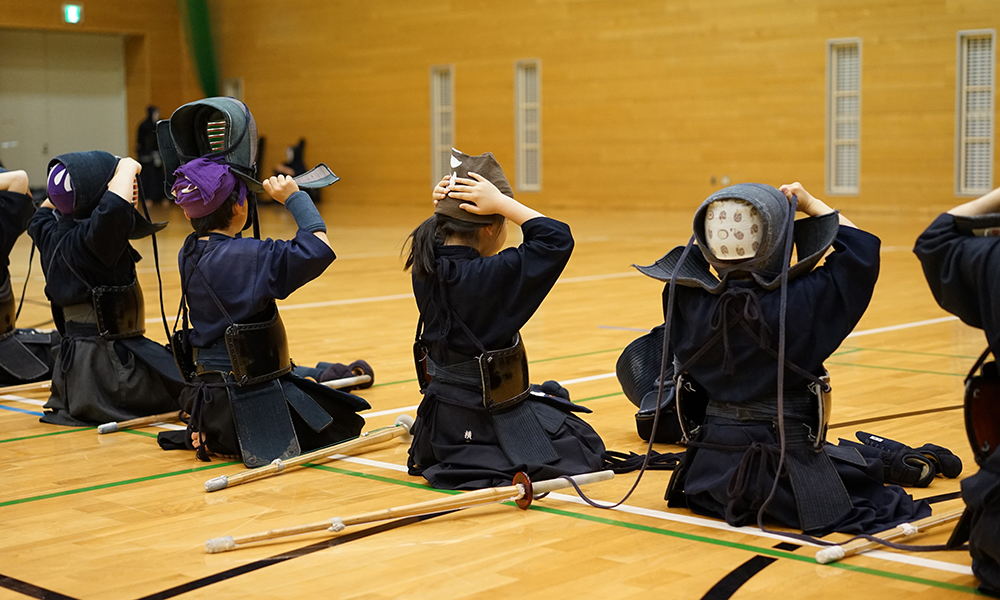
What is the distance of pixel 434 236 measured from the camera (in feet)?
14.0

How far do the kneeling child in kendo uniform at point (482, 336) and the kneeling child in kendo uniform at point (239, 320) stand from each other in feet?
1.90

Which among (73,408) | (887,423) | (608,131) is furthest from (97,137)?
(887,423)

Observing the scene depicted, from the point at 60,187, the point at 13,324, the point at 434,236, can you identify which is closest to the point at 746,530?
the point at 434,236

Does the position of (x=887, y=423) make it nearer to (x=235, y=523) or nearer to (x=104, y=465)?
(x=235, y=523)

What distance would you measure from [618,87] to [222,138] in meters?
16.8

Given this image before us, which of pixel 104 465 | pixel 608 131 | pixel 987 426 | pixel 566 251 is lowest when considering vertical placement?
pixel 104 465

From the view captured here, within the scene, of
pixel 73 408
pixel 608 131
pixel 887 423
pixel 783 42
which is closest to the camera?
pixel 887 423

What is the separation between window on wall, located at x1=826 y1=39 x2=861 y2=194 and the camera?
60.5ft

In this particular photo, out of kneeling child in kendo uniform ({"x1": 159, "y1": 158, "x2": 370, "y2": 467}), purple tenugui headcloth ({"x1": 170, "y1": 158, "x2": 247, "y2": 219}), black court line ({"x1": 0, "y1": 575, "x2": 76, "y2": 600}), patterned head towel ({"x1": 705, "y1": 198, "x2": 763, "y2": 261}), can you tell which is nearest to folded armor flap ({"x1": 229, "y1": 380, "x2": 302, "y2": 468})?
kneeling child in kendo uniform ({"x1": 159, "y1": 158, "x2": 370, "y2": 467})

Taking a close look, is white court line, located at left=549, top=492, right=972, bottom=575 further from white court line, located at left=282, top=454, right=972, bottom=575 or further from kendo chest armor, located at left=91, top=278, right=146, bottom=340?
kendo chest armor, located at left=91, top=278, right=146, bottom=340

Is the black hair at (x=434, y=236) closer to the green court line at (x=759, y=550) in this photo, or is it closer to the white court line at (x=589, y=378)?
the green court line at (x=759, y=550)

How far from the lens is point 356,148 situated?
25609 mm

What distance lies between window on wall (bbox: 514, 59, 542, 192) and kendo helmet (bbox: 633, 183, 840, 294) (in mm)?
18989

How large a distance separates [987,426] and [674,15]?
17.9 m
